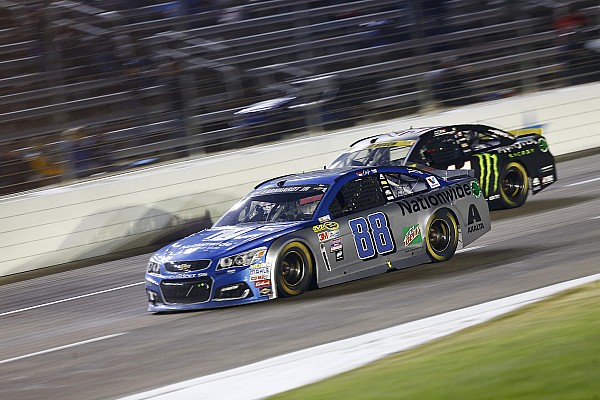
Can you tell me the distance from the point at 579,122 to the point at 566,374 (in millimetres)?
16371

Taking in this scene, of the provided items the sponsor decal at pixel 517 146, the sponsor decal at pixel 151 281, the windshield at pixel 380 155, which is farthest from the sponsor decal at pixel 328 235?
the sponsor decal at pixel 517 146

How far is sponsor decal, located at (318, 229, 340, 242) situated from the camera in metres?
10.5

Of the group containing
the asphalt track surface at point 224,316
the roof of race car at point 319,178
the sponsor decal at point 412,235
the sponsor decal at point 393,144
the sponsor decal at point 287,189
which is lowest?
the asphalt track surface at point 224,316

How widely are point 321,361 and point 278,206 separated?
151 inches

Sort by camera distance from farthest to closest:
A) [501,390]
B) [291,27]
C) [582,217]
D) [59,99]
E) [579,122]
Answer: [579,122], [291,27], [59,99], [582,217], [501,390]

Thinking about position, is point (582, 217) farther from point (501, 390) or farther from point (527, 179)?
point (501, 390)

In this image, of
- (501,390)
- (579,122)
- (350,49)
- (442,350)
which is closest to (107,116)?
(350,49)

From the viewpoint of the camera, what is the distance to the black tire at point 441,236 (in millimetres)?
11398

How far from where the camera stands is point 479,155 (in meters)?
14.5

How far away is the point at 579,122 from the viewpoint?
21312 mm

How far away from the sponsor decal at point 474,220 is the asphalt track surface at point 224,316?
0.99 ft

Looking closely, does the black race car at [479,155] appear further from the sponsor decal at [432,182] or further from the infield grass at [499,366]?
the infield grass at [499,366]

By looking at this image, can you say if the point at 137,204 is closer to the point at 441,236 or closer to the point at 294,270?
the point at 441,236

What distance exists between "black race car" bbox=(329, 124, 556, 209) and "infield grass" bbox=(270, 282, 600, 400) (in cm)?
659
